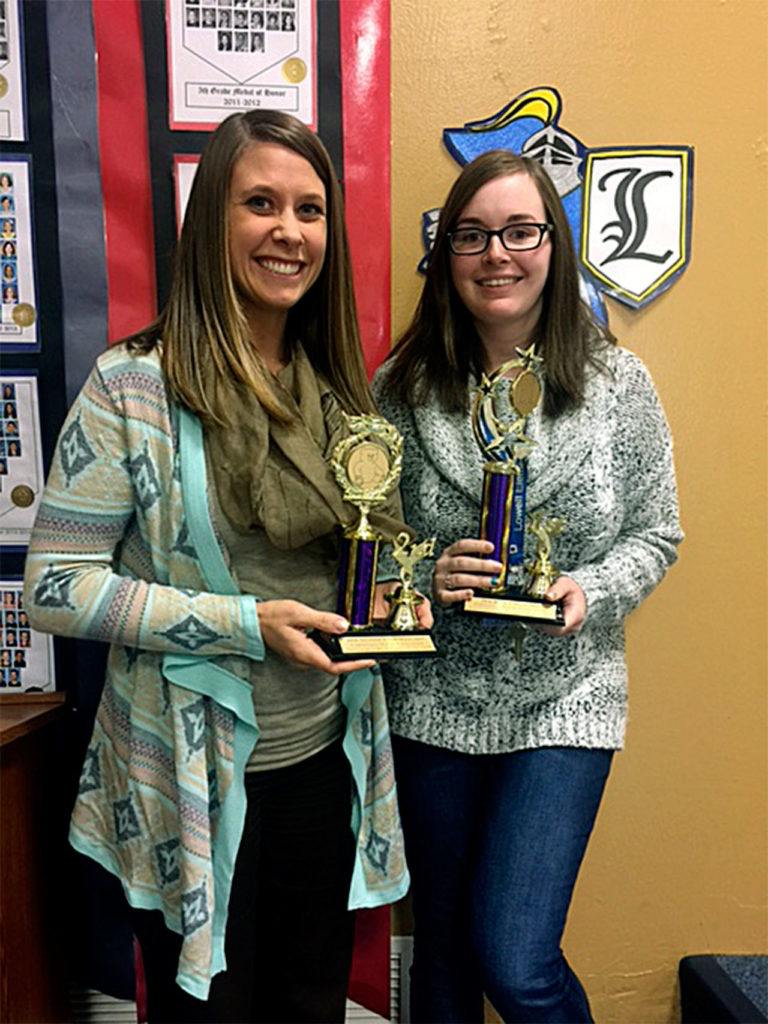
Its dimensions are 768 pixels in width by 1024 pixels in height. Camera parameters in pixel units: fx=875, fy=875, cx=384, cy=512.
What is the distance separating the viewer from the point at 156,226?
1.54 meters

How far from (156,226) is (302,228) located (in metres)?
0.53

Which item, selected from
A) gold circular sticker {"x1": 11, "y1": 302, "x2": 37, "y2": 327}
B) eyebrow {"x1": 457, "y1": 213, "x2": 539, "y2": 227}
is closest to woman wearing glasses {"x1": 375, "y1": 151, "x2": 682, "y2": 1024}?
eyebrow {"x1": 457, "y1": 213, "x2": 539, "y2": 227}

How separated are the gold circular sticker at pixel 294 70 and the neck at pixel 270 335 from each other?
0.56 metres

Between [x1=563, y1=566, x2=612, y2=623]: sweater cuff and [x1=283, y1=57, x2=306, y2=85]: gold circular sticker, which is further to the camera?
[x1=283, y1=57, x2=306, y2=85]: gold circular sticker

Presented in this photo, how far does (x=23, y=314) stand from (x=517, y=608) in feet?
3.35

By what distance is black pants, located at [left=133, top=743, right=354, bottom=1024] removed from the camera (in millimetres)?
1146

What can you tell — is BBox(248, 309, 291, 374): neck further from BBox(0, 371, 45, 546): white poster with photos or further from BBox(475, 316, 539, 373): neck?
BBox(0, 371, 45, 546): white poster with photos

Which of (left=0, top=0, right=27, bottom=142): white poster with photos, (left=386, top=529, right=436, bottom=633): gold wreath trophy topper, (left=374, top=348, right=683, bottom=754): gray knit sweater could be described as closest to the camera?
(left=386, top=529, right=436, bottom=633): gold wreath trophy topper

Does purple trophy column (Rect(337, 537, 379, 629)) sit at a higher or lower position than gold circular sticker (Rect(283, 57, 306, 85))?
lower

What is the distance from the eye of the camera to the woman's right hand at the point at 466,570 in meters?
1.18

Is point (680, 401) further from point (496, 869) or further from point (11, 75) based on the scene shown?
point (11, 75)

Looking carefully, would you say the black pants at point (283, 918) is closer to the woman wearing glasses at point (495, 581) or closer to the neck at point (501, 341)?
the woman wearing glasses at point (495, 581)

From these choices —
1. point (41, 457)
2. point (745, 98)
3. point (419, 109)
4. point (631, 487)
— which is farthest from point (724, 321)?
point (41, 457)

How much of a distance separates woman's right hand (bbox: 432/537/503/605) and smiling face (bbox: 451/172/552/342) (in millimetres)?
350
